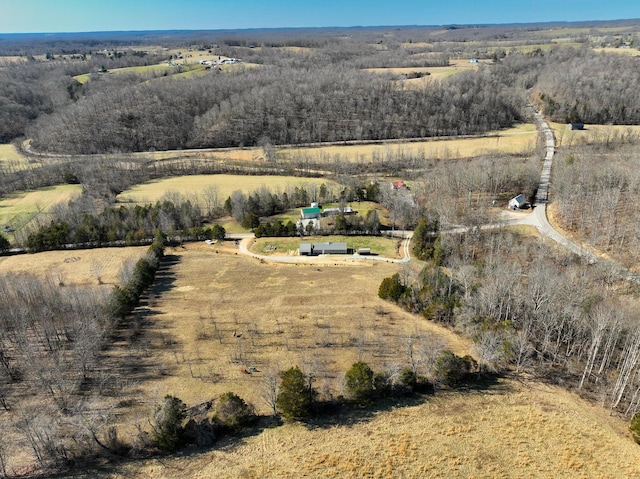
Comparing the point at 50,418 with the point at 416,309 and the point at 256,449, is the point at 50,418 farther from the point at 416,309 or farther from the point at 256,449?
the point at 416,309

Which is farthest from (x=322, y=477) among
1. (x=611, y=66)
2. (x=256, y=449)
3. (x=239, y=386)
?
(x=611, y=66)

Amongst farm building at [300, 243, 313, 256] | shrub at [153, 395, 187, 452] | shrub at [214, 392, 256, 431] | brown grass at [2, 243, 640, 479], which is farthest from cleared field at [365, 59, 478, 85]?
shrub at [153, 395, 187, 452]

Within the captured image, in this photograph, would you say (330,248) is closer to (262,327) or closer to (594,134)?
(262,327)

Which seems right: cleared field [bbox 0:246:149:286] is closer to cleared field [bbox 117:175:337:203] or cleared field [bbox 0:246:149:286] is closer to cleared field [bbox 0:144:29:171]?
cleared field [bbox 117:175:337:203]

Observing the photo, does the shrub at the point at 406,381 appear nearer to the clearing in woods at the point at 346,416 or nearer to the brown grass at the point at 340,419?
the clearing in woods at the point at 346,416

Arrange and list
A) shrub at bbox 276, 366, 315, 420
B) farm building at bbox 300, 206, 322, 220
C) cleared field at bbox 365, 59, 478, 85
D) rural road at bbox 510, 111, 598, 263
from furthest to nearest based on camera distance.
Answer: cleared field at bbox 365, 59, 478, 85, farm building at bbox 300, 206, 322, 220, rural road at bbox 510, 111, 598, 263, shrub at bbox 276, 366, 315, 420

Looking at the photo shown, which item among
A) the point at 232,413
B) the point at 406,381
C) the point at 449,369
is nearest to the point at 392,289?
the point at 449,369

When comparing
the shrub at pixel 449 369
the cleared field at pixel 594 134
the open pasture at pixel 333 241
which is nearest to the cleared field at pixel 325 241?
the open pasture at pixel 333 241
